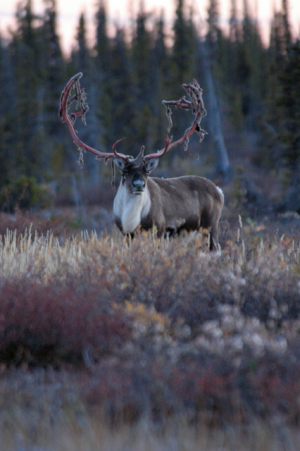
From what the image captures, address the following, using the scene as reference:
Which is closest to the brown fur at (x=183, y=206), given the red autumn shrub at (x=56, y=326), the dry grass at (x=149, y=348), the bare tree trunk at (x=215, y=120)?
the dry grass at (x=149, y=348)

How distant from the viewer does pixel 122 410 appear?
582cm

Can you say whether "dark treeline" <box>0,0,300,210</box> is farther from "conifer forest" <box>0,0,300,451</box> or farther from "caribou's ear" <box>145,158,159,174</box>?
"conifer forest" <box>0,0,300,451</box>

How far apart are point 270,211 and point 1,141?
1627cm

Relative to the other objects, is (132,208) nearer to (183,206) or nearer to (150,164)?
(150,164)

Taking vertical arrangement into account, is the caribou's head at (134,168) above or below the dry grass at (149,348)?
above

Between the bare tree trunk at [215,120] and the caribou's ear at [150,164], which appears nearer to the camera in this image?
the caribou's ear at [150,164]

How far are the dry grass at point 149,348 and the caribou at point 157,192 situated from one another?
1.93 m

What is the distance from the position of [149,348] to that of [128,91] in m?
44.6

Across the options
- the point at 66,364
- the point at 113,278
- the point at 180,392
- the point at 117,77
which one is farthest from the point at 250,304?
the point at 117,77

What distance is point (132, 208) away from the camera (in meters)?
11.9

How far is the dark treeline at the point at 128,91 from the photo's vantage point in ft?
104

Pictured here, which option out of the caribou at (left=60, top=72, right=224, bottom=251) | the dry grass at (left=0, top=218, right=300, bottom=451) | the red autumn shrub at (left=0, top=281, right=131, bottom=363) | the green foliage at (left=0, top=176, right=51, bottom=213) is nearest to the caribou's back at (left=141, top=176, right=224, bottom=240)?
the caribou at (left=60, top=72, right=224, bottom=251)

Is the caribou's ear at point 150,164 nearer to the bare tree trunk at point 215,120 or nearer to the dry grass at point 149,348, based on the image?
the dry grass at point 149,348

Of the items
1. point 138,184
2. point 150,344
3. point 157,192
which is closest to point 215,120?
point 157,192
